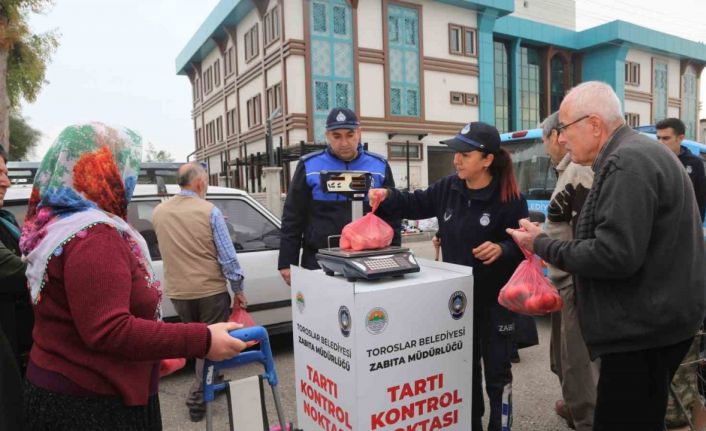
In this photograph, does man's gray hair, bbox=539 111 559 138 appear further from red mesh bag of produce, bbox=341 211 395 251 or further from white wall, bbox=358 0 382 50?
white wall, bbox=358 0 382 50

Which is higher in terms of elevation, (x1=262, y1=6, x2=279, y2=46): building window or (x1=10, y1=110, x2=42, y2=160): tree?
(x1=262, y1=6, x2=279, y2=46): building window

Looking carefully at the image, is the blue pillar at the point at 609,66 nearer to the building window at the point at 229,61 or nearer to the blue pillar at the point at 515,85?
the blue pillar at the point at 515,85

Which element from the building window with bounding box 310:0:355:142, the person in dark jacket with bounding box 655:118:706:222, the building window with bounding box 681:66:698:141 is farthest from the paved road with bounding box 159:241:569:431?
the building window with bounding box 681:66:698:141

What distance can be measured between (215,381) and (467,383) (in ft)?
3.94

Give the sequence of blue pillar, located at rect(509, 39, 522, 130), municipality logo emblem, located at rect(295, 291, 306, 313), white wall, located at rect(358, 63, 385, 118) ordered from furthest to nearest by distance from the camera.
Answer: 1. blue pillar, located at rect(509, 39, 522, 130)
2. white wall, located at rect(358, 63, 385, 118)
3. municipality logo emblem, located at rect(295, 291, 306, 313)

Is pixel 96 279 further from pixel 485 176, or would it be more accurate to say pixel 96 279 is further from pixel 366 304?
pixel 485 176

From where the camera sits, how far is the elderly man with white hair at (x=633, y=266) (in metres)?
1.69

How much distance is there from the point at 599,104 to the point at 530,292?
89cm

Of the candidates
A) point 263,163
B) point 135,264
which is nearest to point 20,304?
point 135,264

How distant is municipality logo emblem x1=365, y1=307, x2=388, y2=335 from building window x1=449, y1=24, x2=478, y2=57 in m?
26.2

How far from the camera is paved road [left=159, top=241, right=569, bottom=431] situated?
11.2 feet

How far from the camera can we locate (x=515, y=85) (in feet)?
95.6

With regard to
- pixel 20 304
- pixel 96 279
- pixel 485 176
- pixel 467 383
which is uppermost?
pixel 485 176

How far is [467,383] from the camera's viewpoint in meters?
2.38
